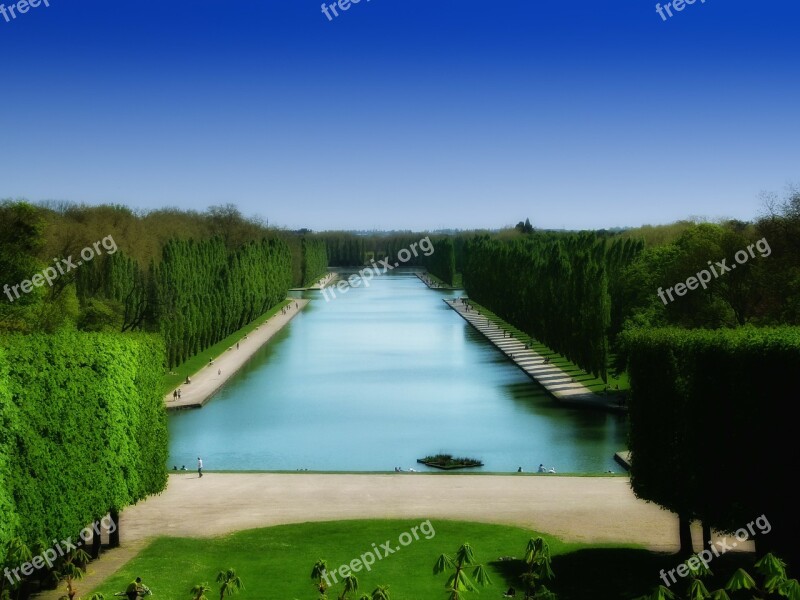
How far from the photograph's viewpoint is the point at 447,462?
31922 mm

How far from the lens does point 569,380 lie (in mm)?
48719

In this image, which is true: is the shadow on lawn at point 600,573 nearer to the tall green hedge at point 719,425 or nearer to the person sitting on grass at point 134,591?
the tall green hedge at point 719,425

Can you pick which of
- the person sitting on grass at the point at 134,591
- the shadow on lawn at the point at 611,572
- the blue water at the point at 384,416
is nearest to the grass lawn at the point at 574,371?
the blue water at the point at 384,416

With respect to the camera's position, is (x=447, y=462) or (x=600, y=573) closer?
(x=600, y=573)

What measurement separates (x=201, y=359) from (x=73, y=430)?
4016 cm

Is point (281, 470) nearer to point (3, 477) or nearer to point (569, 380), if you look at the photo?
point (3, 477)

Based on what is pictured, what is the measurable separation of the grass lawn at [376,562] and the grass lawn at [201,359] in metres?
18.1

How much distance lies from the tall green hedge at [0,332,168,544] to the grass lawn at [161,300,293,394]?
16.0m

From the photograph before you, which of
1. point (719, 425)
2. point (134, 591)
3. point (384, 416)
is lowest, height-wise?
point (384, 416)

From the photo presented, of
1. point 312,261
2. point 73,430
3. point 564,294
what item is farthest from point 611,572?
point 312,261

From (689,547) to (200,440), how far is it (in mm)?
21335

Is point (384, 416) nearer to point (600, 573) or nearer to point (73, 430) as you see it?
point (600, 573)

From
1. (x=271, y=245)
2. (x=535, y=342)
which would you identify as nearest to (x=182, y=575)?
(x=535, y=342)

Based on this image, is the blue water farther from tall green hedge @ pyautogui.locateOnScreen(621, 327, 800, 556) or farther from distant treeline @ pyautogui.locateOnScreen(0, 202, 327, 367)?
tall green hedge @ pyautogui.locateOnScreen(621, 327, 800, 556)
